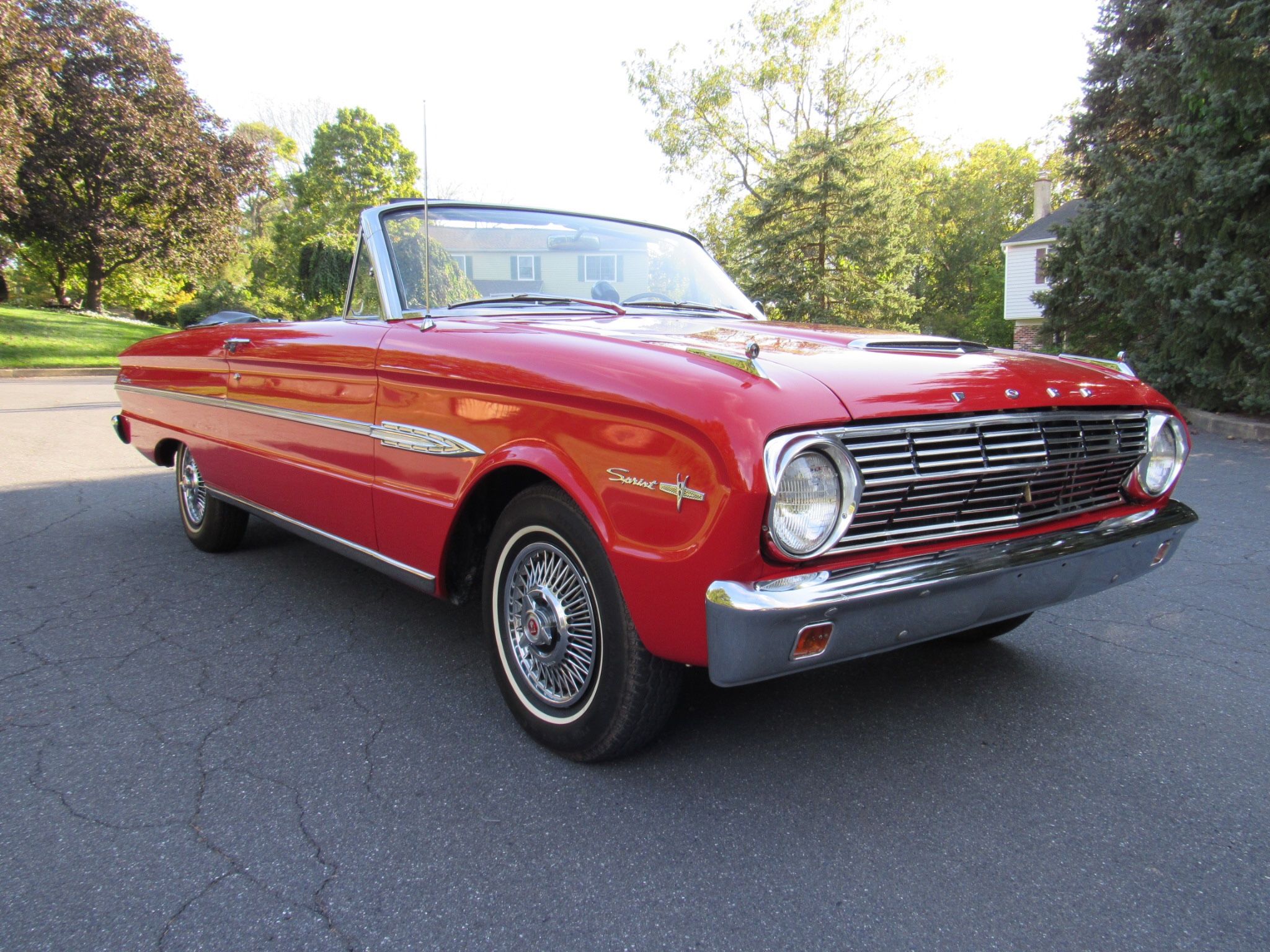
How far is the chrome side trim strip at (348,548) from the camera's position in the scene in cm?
288

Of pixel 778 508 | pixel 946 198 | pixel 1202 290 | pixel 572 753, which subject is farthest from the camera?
pixel 946 198

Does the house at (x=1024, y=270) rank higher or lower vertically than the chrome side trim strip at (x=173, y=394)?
higher

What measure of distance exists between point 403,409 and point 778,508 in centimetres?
147

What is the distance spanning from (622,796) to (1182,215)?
38.6 feet

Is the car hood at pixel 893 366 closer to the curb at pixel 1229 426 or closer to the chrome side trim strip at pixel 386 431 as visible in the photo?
the chrome side trim strip at pixel 386 431

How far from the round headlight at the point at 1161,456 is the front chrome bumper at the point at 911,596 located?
0.26 meters

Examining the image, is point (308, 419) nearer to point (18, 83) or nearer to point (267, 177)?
point (18, 83)

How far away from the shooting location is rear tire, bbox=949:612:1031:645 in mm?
3230

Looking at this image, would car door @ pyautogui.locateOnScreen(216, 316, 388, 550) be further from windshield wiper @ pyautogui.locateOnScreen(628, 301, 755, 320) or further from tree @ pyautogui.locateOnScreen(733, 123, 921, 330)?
tree @ pyautogui.locateOnScreen(733, 123, 921, 330)

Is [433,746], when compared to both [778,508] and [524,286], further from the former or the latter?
[524,286]

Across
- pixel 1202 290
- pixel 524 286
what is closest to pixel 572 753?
pixel 524 286

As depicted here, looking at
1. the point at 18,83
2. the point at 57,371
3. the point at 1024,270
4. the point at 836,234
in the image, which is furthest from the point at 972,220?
the point at 57,371

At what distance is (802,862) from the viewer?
203 centimetres

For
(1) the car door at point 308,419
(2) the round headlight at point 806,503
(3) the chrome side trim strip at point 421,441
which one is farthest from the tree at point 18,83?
(2) the round headlight at point 806,503
